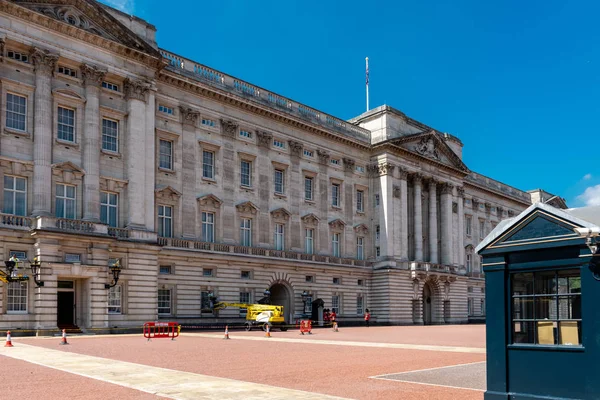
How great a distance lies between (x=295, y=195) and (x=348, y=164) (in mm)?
8882

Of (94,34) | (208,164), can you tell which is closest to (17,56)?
(94,34)

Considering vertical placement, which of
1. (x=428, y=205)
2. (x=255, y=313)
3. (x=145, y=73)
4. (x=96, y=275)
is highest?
(x=145, y=73)

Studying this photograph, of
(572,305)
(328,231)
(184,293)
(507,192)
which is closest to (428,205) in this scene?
(328,231)

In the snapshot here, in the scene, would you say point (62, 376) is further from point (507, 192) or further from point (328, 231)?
point (507, 192)

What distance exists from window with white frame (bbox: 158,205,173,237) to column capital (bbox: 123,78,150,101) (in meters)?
8.56

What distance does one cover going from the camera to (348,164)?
6744cm

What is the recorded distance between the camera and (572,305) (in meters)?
11.2

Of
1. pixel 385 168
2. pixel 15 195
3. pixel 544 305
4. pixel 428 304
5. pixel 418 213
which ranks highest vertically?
pixel 385 168

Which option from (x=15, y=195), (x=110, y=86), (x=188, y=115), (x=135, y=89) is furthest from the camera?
(x=188, y=115)

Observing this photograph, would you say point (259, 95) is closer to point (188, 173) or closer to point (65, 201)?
point (188, 173)

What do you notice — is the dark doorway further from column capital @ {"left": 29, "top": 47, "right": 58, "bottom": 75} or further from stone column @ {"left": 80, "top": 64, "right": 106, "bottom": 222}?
column capital @ {"left": 29, "top": 47, "right": 58, "bottom": 75}

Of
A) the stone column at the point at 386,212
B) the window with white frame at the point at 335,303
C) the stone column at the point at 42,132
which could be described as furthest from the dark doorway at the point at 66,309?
the stone column at the point at 386,212

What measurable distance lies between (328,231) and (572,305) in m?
53.2

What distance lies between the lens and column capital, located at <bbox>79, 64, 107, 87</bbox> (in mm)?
43612
